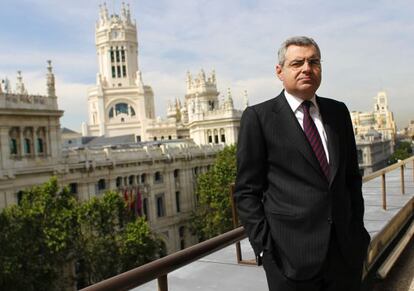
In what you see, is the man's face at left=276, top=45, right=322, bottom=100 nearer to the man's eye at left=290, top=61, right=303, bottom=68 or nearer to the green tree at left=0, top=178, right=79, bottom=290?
the man's eye at left=290, top=61, right=303, bottom=68

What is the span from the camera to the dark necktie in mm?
3240

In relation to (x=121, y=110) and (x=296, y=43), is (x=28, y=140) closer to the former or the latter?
(x=296, y=43)

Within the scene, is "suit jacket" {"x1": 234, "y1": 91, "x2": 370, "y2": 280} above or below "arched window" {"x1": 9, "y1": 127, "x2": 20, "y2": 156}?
below

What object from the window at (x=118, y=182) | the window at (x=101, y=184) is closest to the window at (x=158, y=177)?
the window at (x=118, y=182)

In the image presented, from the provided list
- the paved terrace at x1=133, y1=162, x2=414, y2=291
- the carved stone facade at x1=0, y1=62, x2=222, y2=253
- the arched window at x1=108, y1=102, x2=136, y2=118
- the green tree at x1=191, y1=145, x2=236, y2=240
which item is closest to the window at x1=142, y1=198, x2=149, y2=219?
the carved stone facade at x1=0, y1=62, x2=222, y2=253

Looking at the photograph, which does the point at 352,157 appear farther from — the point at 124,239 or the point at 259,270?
the point at 124,239

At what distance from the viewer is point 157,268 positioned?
2.88 meters

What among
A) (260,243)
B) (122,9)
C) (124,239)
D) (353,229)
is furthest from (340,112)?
(122,9)

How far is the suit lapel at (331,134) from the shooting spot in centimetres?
326

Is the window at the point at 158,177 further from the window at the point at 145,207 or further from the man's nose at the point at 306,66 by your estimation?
the man's nose at the point at 306,66

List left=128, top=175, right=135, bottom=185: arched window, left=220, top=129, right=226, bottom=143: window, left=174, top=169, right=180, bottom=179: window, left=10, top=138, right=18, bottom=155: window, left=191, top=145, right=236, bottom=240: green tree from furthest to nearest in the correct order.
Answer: left=220, top=129, right=226, bottom=143: window
left=174, top=169, right=180, bottom=179: window
left=128, top=175, right=135, bottom=185: arched window
left=191, top=145, right=236, bottom=240: green tree
left=10, top=138, right=18, bottom=155: window

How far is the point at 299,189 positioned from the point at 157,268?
1079mm

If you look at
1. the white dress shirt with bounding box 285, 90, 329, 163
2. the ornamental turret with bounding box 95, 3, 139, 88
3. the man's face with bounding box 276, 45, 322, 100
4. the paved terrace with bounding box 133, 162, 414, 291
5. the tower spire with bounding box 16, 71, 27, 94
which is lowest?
the paved terrace with bounding box 133, 162, 414, 291

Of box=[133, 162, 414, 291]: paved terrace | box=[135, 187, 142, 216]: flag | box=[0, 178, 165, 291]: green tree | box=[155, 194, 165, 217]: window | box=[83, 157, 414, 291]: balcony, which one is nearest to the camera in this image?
box=[83, 157, 414, 291]: balcony
